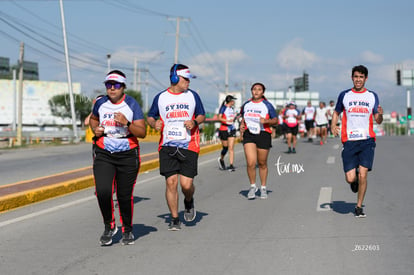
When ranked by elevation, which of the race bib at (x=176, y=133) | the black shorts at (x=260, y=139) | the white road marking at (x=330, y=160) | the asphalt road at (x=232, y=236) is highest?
the race bib at (x=176, y=133)

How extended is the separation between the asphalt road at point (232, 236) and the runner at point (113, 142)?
1.64 feet

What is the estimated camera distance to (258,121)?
31.5 ft

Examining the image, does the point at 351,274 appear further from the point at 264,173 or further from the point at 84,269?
the point at 264,173

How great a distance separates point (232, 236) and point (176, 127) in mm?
1364

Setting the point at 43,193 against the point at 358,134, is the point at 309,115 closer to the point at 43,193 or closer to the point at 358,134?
the point at 43,193

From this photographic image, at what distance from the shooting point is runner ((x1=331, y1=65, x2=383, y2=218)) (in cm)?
760

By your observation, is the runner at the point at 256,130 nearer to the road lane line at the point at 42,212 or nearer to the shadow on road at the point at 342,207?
the shadow on road at the point at 342,207

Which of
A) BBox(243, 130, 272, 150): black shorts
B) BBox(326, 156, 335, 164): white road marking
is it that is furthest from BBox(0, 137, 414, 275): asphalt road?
BBox(326, 156, 335, 164): white road marking

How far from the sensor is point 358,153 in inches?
303

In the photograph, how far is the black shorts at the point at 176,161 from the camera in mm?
6832

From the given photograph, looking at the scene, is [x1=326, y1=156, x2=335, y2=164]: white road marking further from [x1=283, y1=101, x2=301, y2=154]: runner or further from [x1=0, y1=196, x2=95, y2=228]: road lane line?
[x1=0, y1=196, x2=95, y2=228]: road lane line

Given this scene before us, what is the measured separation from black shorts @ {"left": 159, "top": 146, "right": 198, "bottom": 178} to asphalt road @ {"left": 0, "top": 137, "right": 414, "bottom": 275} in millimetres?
677

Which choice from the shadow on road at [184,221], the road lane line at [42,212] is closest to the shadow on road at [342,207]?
the shadow on road at [184,221]

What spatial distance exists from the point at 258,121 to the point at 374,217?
270 cm
